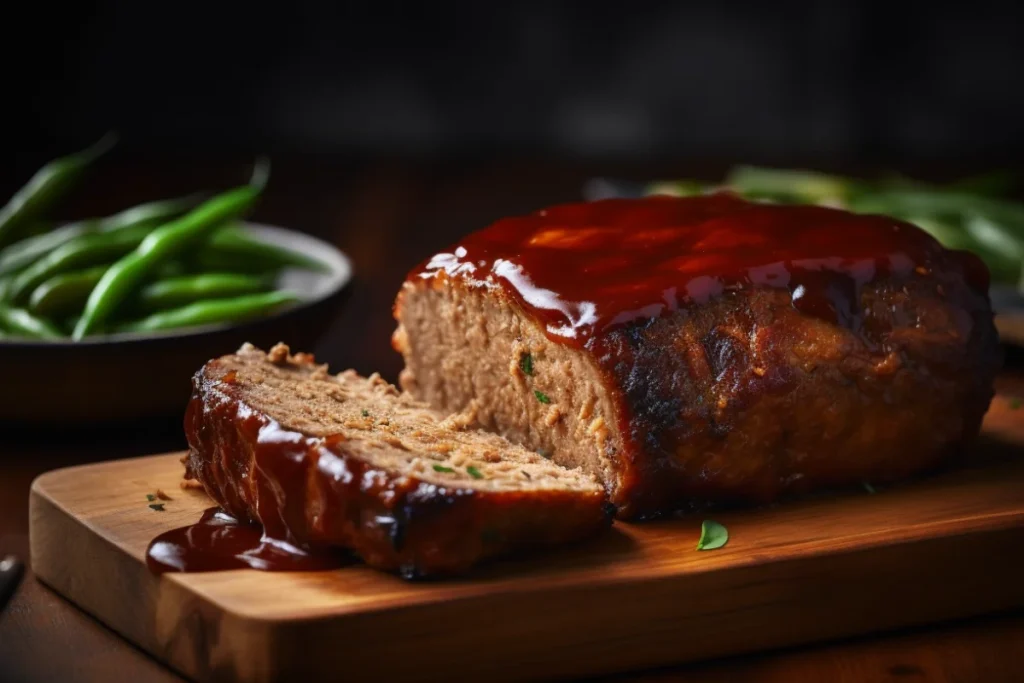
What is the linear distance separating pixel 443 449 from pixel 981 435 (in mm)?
2103

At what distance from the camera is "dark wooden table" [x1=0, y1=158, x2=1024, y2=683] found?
3904mm

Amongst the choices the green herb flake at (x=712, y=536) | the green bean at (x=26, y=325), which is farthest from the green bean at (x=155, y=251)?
the green herb flake at (x=712, y=536)

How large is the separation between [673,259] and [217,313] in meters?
2.57

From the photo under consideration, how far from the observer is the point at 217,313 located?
632 centimetres

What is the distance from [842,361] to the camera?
177 inches

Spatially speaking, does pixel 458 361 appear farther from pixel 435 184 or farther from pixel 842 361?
pixel 435 184

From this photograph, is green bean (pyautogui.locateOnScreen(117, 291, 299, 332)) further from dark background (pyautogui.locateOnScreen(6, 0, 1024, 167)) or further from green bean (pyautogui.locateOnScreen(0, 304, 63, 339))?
dark background (pyautogui.locateOnScreen(6, 0, 1024, 167))

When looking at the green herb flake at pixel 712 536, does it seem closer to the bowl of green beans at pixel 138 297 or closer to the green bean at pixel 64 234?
the bowl of green beans at pixel 138 297

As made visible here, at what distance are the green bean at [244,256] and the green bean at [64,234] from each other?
318 millimetres

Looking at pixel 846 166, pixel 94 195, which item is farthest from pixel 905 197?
pixel 94 195

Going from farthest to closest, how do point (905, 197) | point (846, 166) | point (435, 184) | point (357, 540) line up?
point (846, 166)
point (435, 184)
point (905, 197)
point (357, 540)

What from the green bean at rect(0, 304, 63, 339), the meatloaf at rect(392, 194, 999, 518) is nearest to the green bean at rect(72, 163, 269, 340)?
the green bean at rect(0, 304, 63, 339)

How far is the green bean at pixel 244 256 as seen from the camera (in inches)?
280

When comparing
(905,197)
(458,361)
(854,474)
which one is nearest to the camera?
(854,474)
